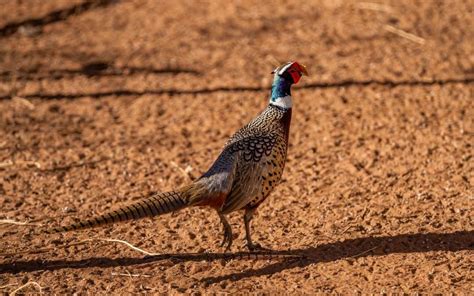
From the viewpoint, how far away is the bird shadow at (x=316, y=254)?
5555 mm

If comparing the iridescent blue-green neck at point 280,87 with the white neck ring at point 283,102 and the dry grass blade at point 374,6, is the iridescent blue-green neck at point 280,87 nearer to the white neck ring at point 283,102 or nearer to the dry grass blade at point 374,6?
the white neck ring at point 283,102

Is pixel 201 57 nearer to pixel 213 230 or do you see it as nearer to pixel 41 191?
pixel 41 191

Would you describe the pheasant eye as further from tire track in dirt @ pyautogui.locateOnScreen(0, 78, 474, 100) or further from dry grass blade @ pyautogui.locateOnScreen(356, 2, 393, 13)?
dry grass blade @ pyautogui.locateOnScreen(356, 2, 393, 13)

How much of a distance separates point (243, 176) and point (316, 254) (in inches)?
32.1

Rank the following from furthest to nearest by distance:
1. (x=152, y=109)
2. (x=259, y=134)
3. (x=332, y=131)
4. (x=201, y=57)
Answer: (x=201, y=57) < (x=152, y=109) < (x=332, y=131) < (x=259, y=134)

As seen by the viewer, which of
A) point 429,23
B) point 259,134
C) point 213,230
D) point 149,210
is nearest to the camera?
point 149,210

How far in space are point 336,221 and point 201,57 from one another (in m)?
4.19

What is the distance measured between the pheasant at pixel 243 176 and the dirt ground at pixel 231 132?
0.49 meters

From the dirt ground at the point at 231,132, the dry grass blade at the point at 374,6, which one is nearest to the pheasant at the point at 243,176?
the dirt ground at the point at 231,132

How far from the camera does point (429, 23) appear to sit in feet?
34.0

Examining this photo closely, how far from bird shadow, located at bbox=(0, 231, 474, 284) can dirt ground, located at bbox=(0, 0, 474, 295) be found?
0.7 inches

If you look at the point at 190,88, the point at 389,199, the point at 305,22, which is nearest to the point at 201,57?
the point at 190,88

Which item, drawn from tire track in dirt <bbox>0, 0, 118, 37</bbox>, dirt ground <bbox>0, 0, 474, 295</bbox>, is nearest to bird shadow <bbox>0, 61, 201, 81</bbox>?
dirt ground <bbox>0, 0, 474, 295</bbox>

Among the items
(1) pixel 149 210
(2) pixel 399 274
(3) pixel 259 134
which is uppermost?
(3) pixel 259 134
